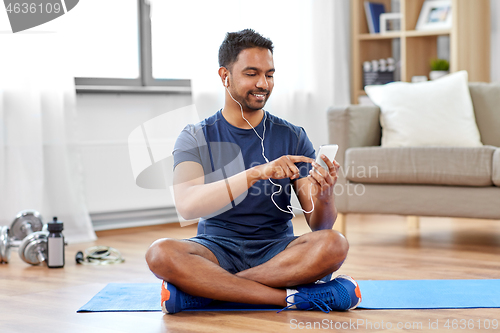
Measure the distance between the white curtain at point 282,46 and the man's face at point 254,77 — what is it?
1922 mm

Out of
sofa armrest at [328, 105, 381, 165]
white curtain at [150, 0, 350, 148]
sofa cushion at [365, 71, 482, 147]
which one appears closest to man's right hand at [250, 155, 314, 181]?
sofa armrest at [328, 105, 381, 165]

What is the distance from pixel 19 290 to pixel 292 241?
99cm

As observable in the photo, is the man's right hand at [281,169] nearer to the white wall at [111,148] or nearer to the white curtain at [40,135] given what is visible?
the white curtain at [40,135]

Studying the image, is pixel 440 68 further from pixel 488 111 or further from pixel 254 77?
pixel 254 77

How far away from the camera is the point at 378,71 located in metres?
4.78

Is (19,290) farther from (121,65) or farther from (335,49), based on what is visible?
(335,49)

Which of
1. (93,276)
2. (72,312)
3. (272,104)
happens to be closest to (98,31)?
(272,104)

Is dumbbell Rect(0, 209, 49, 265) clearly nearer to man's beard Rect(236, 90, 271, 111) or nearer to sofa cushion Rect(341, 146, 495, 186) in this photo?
man's beard Rect(236, 90, 271, 111)

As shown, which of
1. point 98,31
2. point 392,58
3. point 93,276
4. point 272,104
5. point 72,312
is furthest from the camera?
point 392,58

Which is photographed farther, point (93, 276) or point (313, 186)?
point (93, 276)

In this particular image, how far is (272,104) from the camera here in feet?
13.8

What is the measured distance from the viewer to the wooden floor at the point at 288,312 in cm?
169

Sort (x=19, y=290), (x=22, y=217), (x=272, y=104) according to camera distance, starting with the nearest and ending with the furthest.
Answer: (x=19, y=290) → (x=22, y=217) → (x=272, y=104)

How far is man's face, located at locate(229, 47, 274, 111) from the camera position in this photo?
190 centimetres
